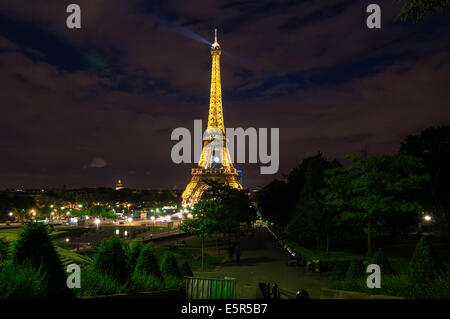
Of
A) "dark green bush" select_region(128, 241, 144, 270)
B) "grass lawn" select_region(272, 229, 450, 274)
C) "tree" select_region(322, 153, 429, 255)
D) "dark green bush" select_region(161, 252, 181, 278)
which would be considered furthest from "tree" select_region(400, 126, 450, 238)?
"dark green bush" select_region(128, 241, 144, 270)

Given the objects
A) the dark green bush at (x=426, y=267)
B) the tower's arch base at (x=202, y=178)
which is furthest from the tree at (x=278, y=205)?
the tower's arch base at (x=202, y=178)

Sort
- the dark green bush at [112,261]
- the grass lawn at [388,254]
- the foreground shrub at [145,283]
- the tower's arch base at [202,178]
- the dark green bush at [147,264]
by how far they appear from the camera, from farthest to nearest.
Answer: the tower's arch base at [202,178] < the grass lawn at [388,254] < the dark green bush at [147,264] < the foreground shrub at [145,283] < the dark green bush at [112,261]

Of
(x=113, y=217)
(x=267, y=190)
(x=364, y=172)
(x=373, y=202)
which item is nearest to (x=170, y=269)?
(x=373, y=202)

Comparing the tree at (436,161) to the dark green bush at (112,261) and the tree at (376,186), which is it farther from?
the dark green bush at (112,261)

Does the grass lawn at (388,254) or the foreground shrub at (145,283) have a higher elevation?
the foreground shrub at (145,283)

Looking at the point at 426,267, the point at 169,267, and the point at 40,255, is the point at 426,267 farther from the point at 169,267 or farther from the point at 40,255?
the point at 40,255
